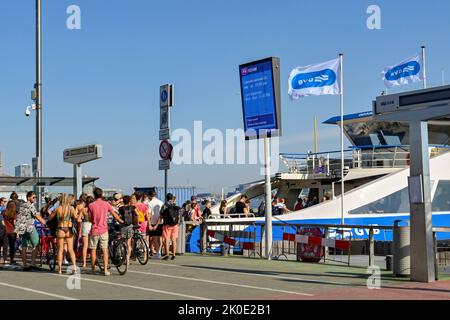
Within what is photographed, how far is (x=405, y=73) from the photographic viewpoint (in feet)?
89.4

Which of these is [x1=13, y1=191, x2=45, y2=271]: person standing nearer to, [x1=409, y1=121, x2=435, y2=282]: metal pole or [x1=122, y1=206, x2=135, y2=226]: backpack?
[x1=122, y1=206, x2=135, y2=226]: backpack

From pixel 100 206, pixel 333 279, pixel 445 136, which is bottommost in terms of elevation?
pixel 333 279

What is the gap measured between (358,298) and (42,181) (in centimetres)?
1153

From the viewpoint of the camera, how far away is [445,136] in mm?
28547

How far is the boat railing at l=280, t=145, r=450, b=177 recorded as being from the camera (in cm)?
2684

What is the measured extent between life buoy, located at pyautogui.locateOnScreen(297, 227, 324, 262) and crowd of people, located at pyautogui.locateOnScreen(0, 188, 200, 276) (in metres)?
3.15

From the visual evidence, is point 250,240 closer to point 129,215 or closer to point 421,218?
point 129,215

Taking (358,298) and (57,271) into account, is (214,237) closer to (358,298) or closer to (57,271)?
(57,271)

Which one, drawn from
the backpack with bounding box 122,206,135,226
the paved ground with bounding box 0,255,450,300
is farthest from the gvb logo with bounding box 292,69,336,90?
the backpack with bounding box 122,206,135,226

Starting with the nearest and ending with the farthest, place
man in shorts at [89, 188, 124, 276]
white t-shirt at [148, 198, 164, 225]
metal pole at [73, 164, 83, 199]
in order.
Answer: man in shorts at [89, 188, 124, 276], metal pole at [73, 164, 83, 199], white t-shirt at [148, 198, 164, 225]

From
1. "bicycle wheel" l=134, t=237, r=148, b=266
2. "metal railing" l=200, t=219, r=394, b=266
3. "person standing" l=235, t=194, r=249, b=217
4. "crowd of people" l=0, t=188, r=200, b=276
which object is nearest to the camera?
"crowd of people" l=0, t=188, r=200, b=276

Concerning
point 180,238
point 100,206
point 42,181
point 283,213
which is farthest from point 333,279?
point 283,213

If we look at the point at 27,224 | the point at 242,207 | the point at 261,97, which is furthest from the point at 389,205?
the point at 27,224
